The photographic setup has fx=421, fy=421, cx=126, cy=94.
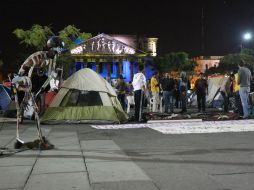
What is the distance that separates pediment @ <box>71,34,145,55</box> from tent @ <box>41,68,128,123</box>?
67302mm

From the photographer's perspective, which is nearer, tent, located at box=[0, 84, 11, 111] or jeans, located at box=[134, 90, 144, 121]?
jeans, located at box=[134, 90, 144, 121]

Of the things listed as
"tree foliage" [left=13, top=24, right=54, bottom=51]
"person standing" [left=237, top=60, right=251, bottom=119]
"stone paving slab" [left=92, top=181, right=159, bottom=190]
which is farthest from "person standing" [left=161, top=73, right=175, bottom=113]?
"tree foliage" [left=13, top=24, right=54, bottom=51]

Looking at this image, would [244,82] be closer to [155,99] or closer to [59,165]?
[155,99]

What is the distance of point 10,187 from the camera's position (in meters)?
5.07

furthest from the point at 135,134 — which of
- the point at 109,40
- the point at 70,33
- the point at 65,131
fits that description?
the point at 109,40

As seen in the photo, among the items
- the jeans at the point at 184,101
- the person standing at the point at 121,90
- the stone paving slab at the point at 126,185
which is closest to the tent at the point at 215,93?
the jeans at the point at 184,101

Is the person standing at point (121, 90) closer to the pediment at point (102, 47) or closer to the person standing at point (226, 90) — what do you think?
the person standing at point (226, 90)

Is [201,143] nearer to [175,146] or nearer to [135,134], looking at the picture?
[175,146]

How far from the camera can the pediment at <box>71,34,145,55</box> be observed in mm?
83069

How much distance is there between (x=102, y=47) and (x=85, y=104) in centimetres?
7139

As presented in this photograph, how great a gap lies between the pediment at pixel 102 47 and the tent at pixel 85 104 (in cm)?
6730

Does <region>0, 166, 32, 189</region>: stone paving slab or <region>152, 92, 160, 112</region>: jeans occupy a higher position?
<region>152, 92, 160, 112</region>: jeans

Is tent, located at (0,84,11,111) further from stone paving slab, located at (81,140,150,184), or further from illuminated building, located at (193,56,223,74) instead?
illuminated building, located at (193,56,223,74)

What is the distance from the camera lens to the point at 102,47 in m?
85.0
